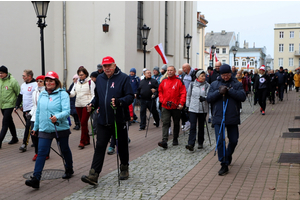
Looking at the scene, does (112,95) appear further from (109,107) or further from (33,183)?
(33,183)

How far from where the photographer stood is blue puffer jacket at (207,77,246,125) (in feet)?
20.1

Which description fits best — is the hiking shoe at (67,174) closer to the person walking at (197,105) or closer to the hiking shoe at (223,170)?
the hiking shoe at (223,170)

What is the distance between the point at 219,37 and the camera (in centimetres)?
10381

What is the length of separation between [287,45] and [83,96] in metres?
86.4

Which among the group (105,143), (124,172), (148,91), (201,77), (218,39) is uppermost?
(218,39)

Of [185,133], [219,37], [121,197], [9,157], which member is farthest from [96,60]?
[219,37]

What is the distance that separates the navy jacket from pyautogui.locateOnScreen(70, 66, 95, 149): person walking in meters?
3.16

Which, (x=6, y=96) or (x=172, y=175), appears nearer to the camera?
(x=172, y=175)

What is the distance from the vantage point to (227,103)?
244 inches

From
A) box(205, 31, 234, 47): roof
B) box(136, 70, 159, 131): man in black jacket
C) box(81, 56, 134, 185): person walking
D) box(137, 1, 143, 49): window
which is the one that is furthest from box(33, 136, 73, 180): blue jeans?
box(205, 31, 234, 47): roof

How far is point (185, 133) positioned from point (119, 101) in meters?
5.71

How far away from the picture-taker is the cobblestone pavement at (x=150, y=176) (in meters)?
5.22

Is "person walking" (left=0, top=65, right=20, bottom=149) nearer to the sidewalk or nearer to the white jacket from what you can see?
the sidewalk

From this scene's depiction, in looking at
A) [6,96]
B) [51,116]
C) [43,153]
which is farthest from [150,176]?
[6,96]
